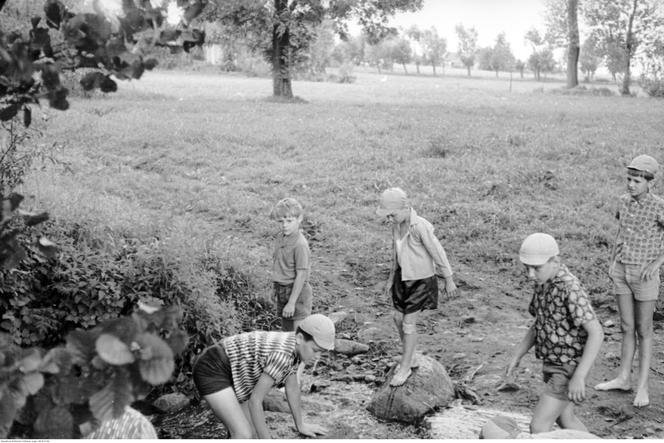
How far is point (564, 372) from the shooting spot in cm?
420

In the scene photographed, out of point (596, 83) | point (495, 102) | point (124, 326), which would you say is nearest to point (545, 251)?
point (124, 326)

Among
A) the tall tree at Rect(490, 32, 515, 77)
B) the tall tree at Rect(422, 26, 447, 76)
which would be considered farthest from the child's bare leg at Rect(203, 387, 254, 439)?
the tall tree at Rect(422, 26, 447, 76)

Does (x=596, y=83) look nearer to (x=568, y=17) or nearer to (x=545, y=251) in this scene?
(x=568, y=17)

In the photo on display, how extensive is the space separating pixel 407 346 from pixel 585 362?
1777mm

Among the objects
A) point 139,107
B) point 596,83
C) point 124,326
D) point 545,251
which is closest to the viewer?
point 124,326

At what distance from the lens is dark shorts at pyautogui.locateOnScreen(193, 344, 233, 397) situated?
14.1 feet

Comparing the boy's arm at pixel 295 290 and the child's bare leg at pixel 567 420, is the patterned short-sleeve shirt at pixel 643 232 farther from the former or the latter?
the boy's arm at pixel 295 290

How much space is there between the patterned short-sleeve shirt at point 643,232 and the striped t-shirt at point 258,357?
8.83ft

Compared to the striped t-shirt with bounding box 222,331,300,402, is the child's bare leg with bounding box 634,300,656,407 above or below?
below

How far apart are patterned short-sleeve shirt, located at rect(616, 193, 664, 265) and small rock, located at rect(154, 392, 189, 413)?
3536mm

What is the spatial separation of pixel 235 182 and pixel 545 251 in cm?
831

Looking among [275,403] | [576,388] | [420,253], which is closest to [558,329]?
[576,388]

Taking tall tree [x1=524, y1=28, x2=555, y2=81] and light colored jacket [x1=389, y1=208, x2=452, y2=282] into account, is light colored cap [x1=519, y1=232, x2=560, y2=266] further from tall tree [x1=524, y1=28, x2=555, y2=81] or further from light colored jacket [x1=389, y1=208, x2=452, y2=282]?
tall tree [x1=524, y1=28, x2=555, y2=81]

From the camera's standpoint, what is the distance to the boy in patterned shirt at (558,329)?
13.4 ft
